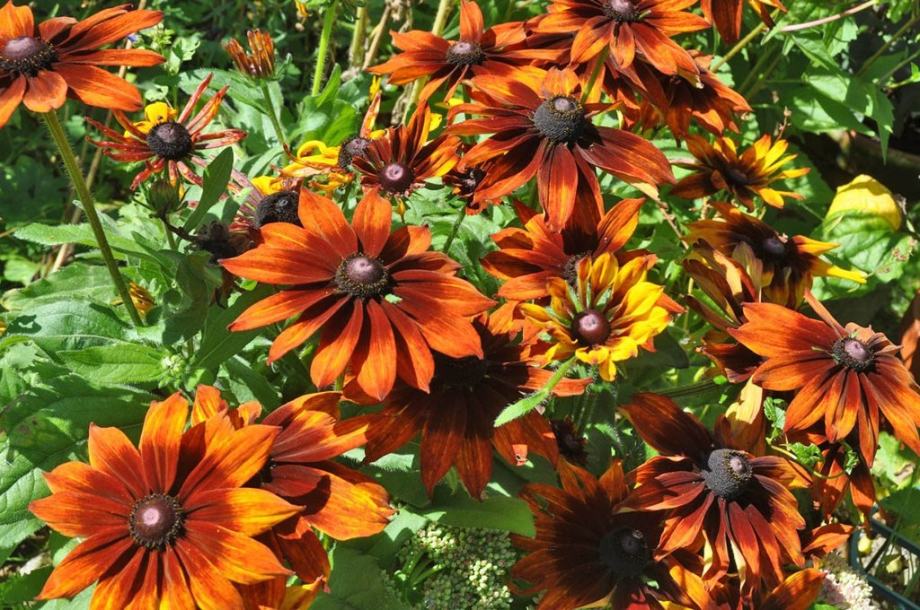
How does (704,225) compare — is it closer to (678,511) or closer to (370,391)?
(678,511)

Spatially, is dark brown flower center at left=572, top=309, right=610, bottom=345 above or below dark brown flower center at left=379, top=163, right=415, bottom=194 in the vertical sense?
below

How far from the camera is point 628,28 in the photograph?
4.02ft

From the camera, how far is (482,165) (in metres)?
1.21

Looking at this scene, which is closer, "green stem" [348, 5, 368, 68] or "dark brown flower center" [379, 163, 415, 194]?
"dark brown flower center" [379, 163, 415, 194]

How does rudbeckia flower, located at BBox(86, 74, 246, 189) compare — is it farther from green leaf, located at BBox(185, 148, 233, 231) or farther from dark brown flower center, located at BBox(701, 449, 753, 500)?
dark brown flower center, located at BBox(701, 449, 753, 500)

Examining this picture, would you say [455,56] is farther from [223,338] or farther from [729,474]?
[729,474]

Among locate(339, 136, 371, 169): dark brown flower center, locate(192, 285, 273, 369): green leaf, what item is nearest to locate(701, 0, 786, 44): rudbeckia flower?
locate(339, 136, 371, 169): dark brown flower center

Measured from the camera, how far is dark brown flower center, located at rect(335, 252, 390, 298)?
3.22 ft

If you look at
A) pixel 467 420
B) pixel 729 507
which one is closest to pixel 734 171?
pixel 729 507

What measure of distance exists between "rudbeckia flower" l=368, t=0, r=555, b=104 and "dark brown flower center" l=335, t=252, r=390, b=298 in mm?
416

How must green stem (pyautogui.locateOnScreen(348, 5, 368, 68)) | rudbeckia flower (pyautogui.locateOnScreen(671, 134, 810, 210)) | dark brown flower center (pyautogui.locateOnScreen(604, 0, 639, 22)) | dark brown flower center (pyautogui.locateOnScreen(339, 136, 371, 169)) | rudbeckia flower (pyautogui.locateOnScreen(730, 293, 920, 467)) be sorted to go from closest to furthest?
1. rudbeckia flower (pyautogui.locateOnScreen(730, 293, 920, 467))
2. dark brown flower center (pyautogui.locateOnScreen(604, 0, 639, 22))
3. dark brown flower center (pyautogui.locateOnScreen(339, 136, 371, 169))
4. rudbeckia flower (pyautogui.locateOnScreen(671, 134, 810, 210))
5. green stem (pyautogui.locateOnScreen(348, 5, 368, 68))

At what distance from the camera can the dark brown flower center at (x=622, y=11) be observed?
4.07 feet

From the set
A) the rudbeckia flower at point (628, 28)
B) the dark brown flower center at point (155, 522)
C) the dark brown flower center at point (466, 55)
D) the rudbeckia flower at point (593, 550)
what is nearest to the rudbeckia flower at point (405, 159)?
the dark brown flower center at point (466, 55)

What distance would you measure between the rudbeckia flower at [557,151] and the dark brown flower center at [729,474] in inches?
13.1
